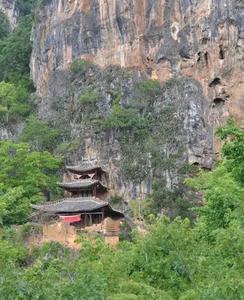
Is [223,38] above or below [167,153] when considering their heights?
above

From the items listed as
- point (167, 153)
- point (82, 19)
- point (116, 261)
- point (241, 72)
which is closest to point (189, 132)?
point (167, 153)

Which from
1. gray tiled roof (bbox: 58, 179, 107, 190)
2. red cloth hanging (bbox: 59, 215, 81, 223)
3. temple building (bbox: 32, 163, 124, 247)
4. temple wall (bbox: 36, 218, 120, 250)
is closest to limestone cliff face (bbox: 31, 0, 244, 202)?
gray tiled roof (bbox: 58, 179, 107, 190)

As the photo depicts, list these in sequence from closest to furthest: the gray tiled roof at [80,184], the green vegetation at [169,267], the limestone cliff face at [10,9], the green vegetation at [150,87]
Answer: the green vegetation at [169,267], the gray tiled roof at [80,184], the green vegetation at [150,87], the limestone cliff face at [10,9]

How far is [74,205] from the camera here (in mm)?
37500

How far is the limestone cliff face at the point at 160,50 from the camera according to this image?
4331cm

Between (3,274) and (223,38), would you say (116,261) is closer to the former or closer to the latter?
(3,274)

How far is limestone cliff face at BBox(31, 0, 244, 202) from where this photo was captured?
142ft

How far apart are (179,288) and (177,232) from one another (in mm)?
1438

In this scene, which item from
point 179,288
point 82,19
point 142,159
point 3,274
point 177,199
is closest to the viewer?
point 3,274

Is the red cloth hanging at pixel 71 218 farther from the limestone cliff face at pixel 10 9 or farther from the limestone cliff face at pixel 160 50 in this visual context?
the limestone cliff face at pixel 10 9

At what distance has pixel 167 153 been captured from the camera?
140 ft

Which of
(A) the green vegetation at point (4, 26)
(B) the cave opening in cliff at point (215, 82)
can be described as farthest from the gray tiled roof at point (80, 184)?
(A) the green vegetation at point (4, 26)

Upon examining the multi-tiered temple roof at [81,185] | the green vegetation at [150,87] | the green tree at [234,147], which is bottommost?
the multi-tiered temple roof at [81,185]

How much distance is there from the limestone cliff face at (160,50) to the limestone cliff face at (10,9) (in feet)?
70.7
